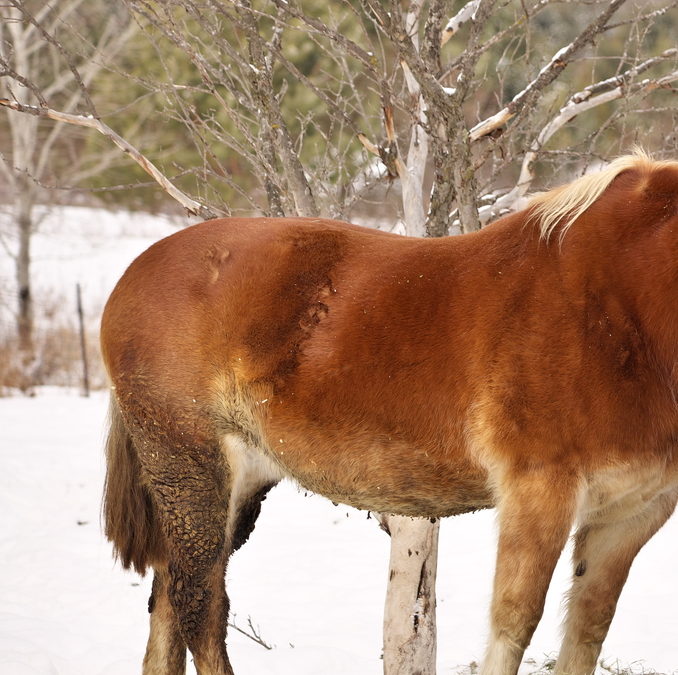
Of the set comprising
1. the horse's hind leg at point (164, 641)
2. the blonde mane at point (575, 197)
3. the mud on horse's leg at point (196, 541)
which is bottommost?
the horse's hind leg at point (164, 641)

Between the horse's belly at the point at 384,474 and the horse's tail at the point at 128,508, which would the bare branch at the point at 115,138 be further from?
the horse's belly at the point at 384,474

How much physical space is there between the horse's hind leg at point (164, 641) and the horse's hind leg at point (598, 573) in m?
1.42

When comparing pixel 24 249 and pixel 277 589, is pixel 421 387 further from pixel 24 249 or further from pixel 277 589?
pixel 24 249

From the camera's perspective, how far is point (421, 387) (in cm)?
262

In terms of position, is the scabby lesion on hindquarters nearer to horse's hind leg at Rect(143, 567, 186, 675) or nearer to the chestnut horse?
the chestnut horse

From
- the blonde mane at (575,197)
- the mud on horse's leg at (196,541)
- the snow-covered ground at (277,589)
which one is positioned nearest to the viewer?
the blonde mane at (575,197)

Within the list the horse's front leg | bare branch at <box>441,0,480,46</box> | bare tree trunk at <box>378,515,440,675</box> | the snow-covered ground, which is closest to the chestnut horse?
the horse's front leg

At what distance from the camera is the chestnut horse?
247cm

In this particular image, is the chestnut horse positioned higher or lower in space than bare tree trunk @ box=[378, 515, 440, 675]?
higher

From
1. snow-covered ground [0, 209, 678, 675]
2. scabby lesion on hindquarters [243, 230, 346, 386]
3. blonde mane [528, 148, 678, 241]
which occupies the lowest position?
snow-covered ground [0, 209, 678, 675]

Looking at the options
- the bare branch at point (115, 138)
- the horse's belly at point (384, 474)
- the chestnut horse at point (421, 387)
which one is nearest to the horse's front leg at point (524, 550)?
the chestnut horse at point (421, 387)

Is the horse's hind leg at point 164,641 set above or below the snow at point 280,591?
above

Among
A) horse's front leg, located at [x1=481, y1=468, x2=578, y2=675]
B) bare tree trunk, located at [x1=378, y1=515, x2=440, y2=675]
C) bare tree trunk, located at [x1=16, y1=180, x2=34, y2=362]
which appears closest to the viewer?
horse's front leg, located at [x1=481, y1=468, x2=578, y2=675]

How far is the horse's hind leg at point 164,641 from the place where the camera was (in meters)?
3.19
